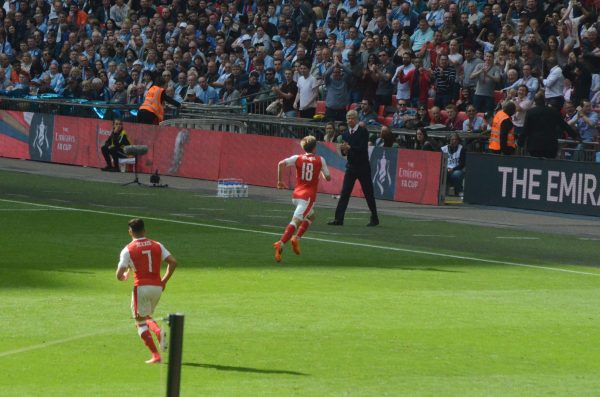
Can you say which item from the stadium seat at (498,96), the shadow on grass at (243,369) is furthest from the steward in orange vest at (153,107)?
the shadow on grass at (243,369)

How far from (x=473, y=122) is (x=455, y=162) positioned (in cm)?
138

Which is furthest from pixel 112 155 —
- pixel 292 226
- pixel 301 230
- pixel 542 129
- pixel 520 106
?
pixel 292 226

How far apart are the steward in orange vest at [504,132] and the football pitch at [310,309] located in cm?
402

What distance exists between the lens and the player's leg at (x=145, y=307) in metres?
13.3

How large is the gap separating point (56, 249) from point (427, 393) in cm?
1141

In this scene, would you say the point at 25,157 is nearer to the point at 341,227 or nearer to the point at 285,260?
the point at 341,227

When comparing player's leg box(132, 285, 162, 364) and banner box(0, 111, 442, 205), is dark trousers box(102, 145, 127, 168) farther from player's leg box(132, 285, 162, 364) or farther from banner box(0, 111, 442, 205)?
player's leg box(132, 285, 162, 364)

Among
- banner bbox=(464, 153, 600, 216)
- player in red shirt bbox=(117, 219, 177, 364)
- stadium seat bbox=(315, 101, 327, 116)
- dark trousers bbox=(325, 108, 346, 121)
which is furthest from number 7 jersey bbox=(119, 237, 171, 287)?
stadium seat bbox=(315, 101, 327, 116)

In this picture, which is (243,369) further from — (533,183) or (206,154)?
(206,154)

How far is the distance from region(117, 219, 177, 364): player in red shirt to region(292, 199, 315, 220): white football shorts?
9.35 meters

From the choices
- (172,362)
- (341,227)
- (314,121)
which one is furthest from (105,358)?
(314,121)

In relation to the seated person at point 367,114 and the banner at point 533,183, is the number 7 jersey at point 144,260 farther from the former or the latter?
the seated person at point 367,114

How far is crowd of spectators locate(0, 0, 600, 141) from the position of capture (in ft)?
112

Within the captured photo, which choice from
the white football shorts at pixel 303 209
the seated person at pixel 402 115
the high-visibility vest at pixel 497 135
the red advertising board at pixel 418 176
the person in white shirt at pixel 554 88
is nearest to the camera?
the white football shorts at pixel 303 209
